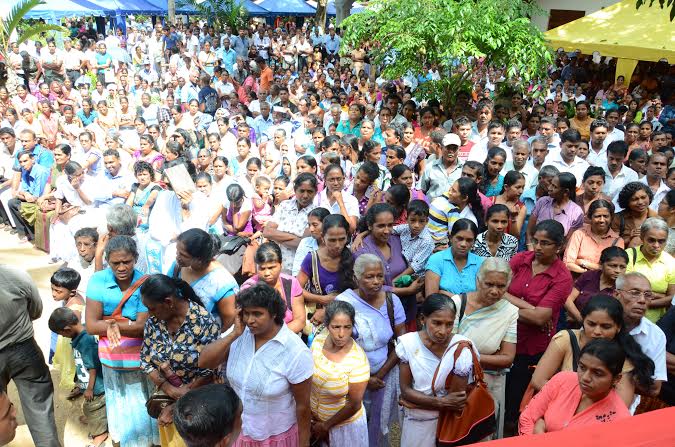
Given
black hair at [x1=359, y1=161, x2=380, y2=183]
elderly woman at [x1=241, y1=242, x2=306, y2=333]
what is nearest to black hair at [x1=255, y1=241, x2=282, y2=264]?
elderly woman at [x1=241, y1=242, x2=306, y2=333]

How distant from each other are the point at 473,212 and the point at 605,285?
1289 mm

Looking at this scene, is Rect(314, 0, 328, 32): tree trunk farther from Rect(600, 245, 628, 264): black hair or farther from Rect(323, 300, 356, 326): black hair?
Rect(323, 300, 356, 326): black hair

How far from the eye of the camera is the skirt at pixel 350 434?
312 centimetres


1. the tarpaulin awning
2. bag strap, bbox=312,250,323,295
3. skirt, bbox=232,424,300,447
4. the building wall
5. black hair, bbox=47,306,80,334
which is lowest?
skirt, bbox=232,424,300,447

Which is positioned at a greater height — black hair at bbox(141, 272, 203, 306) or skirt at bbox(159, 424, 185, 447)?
black hair at bbox(141, 272, 203, 306)

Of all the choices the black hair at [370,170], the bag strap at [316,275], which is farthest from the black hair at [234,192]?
A: the bag strap at [316,275]

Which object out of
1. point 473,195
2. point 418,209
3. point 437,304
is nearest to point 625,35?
point 473,195

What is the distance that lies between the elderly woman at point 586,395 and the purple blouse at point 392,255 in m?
1.53

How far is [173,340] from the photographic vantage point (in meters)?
3.11

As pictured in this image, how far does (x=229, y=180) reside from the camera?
5816 millimetres

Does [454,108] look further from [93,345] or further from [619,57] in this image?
[93,345]

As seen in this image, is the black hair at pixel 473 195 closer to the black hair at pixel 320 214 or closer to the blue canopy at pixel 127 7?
the black hair at pixel 320 214

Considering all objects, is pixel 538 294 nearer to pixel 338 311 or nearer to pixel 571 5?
pixel 338 311

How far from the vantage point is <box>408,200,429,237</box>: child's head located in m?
4.29
